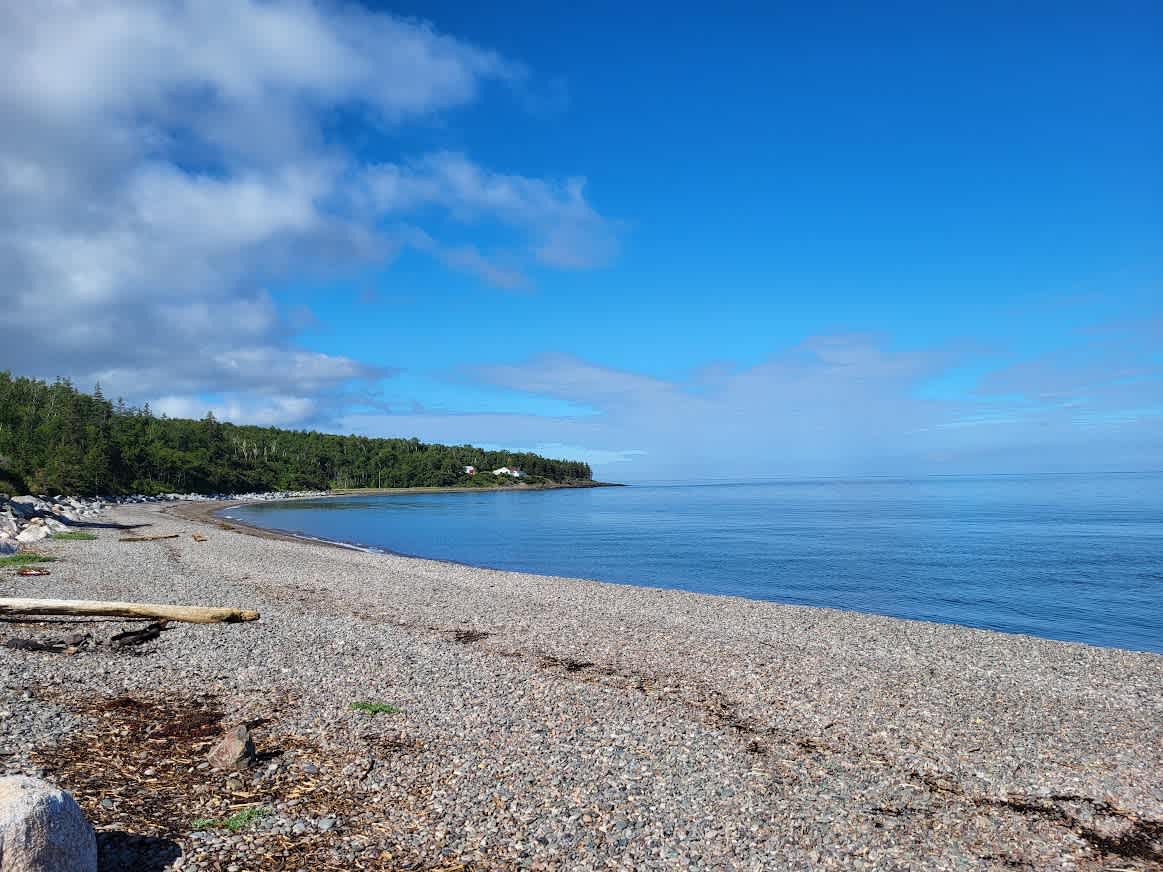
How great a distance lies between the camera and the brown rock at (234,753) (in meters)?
7.86

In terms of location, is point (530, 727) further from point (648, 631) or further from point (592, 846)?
point (648, 631)

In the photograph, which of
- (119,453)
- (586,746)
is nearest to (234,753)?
(586,746)

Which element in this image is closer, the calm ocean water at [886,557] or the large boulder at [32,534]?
the calm ocean water at [886,557]

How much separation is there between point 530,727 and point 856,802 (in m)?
4.46

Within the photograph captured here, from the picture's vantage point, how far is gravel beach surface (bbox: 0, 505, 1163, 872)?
22.0 ft

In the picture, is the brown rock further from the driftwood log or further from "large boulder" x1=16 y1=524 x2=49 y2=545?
"large boulder" x1=16 y1=524 x2=49 y2=545

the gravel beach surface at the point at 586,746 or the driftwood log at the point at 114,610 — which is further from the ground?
the driftwood log at the point at 114,610

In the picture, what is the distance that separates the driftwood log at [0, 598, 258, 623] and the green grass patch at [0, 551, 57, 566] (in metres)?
13.3

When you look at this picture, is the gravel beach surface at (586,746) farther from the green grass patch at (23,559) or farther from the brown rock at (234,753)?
→ the green grass patch at (23,559)

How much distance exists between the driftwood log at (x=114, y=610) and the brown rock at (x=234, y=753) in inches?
346

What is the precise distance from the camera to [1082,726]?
11.2m

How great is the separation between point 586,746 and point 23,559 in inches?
1081

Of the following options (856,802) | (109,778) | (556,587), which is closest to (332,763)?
(109,778)

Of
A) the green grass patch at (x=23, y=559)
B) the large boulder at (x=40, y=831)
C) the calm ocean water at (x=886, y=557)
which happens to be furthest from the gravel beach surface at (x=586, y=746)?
the green grass patch at (x=23, y=559)
